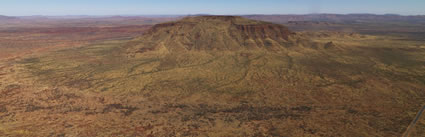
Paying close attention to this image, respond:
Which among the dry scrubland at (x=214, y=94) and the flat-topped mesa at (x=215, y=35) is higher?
the flat-topped mesa at (x=215, y=35)

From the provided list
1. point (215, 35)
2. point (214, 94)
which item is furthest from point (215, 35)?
point (214, 94)

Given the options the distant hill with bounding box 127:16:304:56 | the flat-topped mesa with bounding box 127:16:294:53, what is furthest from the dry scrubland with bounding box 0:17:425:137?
the flat-topped mesa with bounding box 127:16:294:53

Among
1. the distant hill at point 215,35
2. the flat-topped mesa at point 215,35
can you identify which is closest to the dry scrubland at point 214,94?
the distant hill at point 215,35

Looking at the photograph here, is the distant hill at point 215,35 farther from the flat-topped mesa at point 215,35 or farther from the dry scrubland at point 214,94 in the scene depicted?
the dry scrubland at point 214,94

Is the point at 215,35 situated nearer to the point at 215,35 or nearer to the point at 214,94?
the point at 215,35

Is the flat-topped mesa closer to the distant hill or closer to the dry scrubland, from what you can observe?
the distant hill

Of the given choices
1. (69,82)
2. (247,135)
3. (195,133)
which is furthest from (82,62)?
(247,135)
